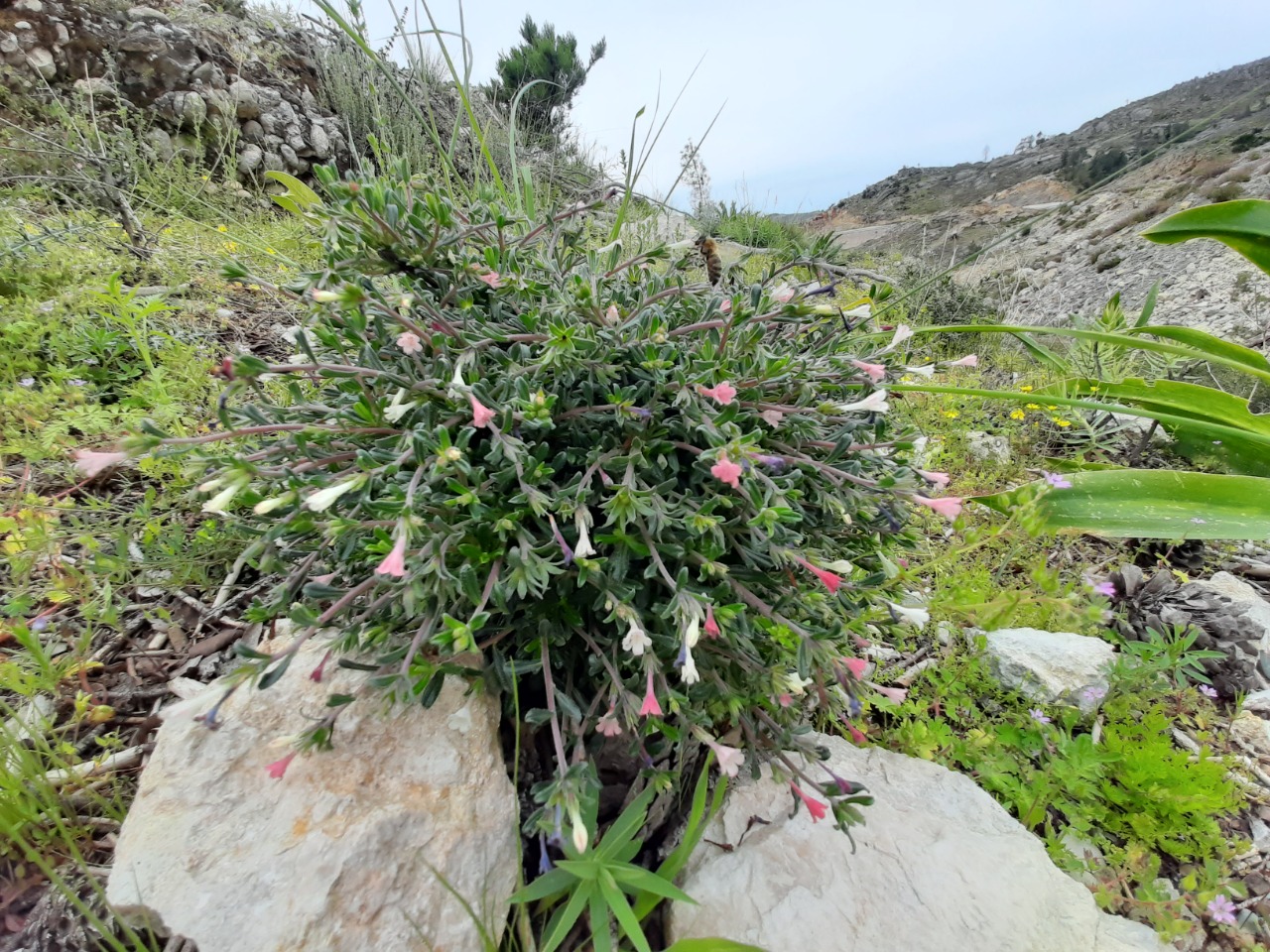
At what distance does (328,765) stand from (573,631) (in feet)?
1.72

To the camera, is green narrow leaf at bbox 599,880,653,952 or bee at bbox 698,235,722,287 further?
bee at bbox 698,235,722,287

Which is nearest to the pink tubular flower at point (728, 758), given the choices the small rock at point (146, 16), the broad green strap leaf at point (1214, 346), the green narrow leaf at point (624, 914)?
the green narrow leaf at point (624, 914)

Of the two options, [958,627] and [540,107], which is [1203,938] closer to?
[958,627]

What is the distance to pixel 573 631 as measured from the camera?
1.27 meters

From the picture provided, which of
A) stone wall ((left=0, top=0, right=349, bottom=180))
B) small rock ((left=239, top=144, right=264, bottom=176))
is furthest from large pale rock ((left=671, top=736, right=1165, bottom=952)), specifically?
small rock ((left=239, top=144, right=264, bottom=176))

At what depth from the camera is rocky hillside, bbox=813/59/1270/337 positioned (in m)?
4.71

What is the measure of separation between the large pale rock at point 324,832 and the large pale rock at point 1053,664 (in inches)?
58.3

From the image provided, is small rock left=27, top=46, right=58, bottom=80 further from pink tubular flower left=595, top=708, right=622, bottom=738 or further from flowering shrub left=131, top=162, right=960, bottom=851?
pink tubular flower left=595, top=708, right=622, bottom=738

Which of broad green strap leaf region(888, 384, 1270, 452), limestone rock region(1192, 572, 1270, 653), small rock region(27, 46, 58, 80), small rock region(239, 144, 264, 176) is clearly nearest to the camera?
broad green strap leaf region(888, 384, 1270, 452)

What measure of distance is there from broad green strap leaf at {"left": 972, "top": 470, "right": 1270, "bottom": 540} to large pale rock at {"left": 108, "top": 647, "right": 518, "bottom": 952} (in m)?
1.64

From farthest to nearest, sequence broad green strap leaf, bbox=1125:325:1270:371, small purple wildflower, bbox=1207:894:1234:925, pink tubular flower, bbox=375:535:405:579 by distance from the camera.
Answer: broad green strap leaf, bbox=1125:325:1270:371 < small purple wildflower, bbox=1207:894:1234:925 < pink tubular flower, bbox=375:535:405:579

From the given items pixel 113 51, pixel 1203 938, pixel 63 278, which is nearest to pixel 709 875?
pixel 1203 938

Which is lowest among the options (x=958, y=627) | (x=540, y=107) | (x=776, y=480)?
(x=958, y=627)

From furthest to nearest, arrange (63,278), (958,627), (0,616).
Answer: (63,278) → (958,627) → (0,616)
